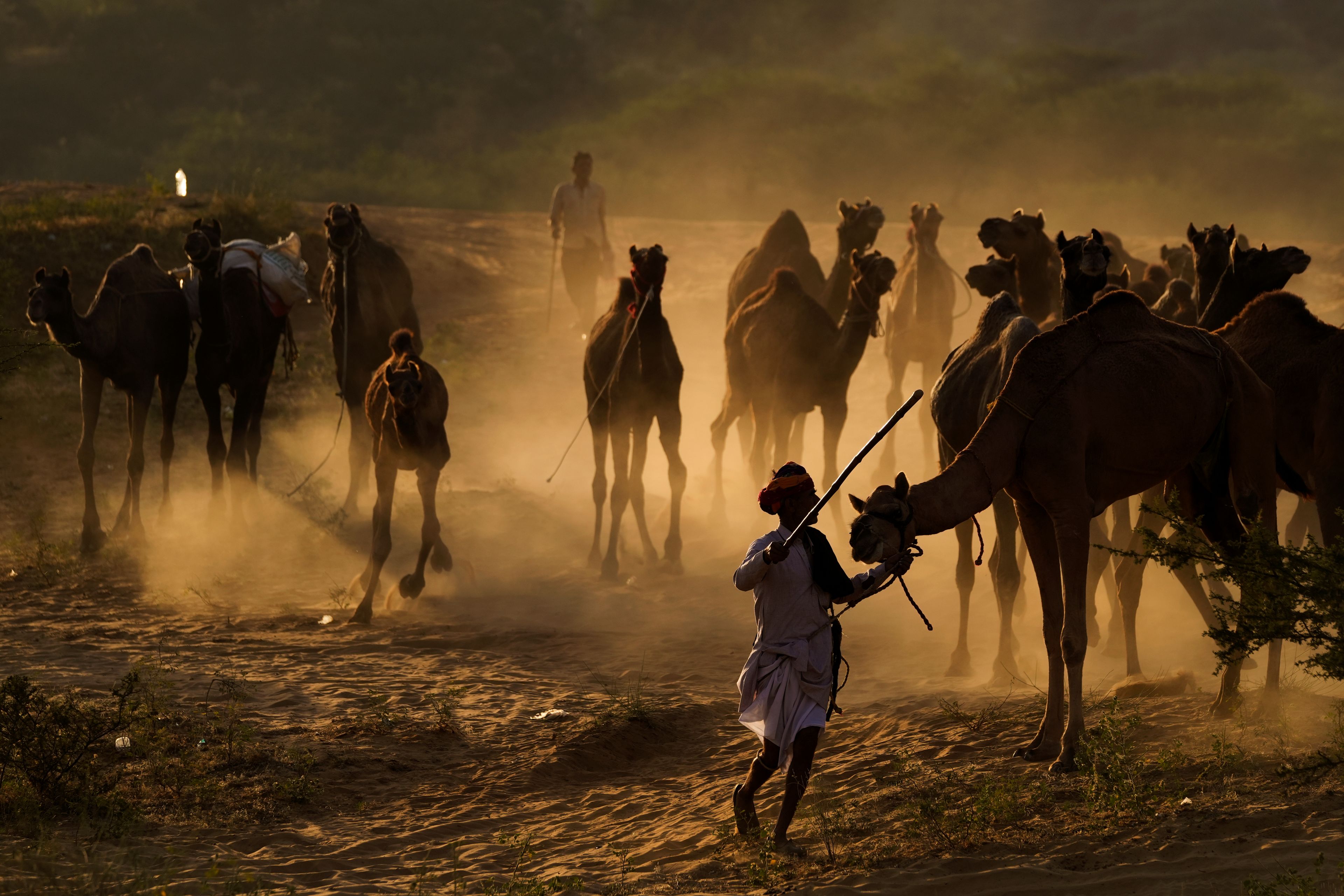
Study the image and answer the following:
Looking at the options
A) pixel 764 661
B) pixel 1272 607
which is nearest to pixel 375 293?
pixel 764 661

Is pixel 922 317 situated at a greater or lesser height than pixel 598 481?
greater

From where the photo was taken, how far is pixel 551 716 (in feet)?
28.8

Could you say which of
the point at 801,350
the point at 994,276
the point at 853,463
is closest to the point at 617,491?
the point at 801,350

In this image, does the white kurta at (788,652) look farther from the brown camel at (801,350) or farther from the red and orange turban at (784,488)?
the brown camel at (801,350)

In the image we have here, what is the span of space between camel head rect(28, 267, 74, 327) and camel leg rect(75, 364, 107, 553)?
0.59 metres

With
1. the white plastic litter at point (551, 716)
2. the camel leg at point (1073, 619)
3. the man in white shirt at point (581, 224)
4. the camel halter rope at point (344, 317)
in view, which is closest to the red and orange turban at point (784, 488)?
the camel leg at point (1073, 619)

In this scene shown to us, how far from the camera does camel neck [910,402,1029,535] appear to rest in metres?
6.14

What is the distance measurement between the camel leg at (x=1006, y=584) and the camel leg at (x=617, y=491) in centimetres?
480

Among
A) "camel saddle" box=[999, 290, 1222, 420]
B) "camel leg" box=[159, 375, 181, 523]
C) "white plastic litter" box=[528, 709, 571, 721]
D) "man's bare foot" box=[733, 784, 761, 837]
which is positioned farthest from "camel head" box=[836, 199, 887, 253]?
"man's bare foot" box=[733, 784, 761, 837]

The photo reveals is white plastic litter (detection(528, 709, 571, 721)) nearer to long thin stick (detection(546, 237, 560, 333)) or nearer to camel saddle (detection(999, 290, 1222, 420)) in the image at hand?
camel saddle (detection(999, 290, 1222, 420))

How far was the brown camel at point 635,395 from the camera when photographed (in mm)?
12984

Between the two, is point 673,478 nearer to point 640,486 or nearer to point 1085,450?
point 640,486

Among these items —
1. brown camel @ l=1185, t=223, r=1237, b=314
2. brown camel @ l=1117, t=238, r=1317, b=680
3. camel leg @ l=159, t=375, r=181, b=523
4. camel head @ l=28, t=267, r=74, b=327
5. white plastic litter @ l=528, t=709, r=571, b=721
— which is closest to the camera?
brown camel @ l=1117, t=238, r=1317, b=680

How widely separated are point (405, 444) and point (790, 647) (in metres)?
5.77
